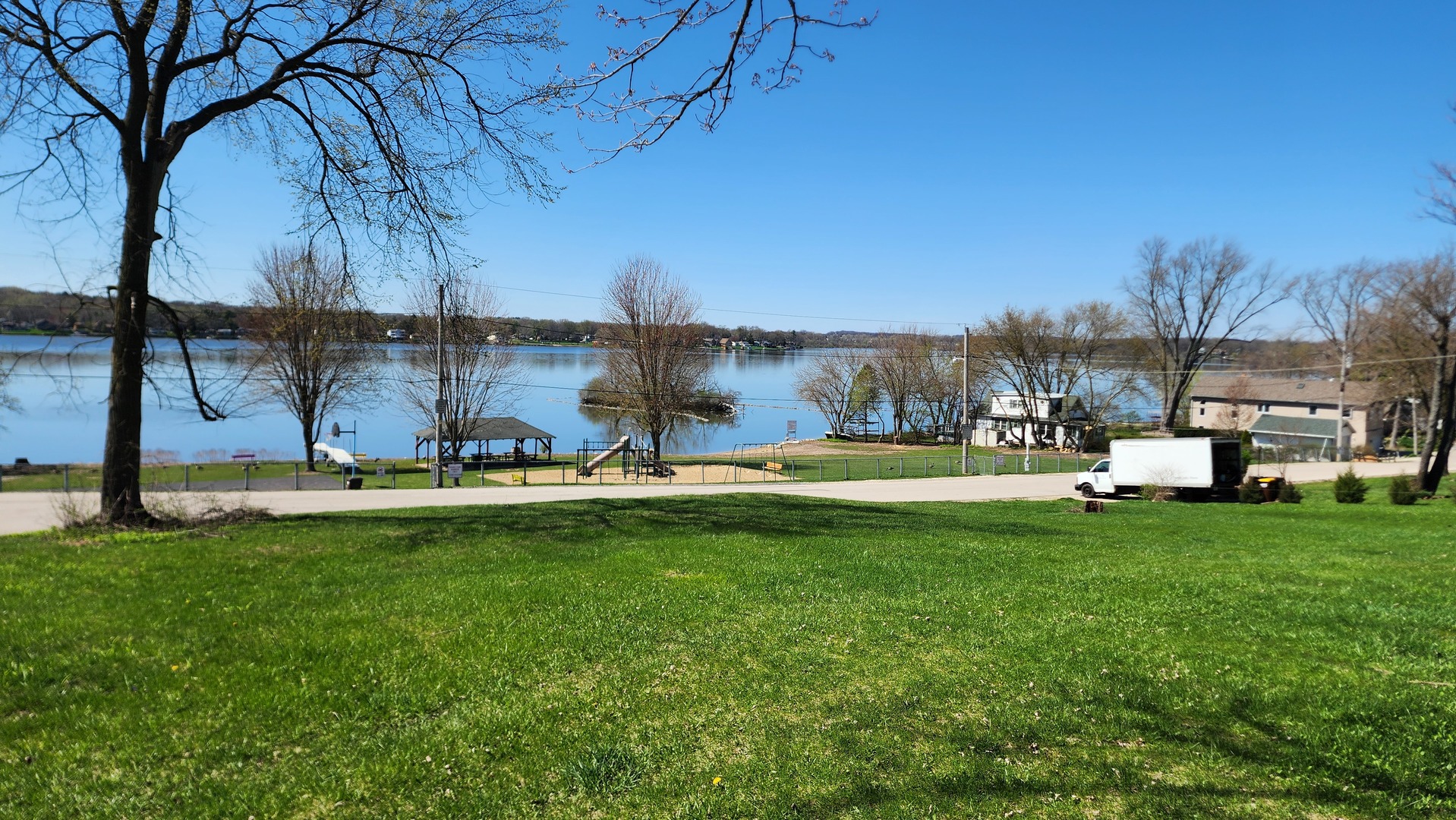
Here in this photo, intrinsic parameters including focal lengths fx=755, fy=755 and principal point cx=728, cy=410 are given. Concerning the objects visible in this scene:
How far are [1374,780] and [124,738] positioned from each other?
21.3ft

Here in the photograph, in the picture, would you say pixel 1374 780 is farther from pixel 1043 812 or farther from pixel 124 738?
pixel 124 738

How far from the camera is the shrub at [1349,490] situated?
82.6ft

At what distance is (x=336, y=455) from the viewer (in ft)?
140

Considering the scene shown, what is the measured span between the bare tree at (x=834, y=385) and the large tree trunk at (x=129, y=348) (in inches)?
2595

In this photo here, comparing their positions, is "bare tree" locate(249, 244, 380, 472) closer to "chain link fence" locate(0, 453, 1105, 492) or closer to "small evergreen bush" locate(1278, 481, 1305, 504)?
"chain link fence" locate(0, 453, 1105, 492)

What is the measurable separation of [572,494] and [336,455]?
22778 millimetres

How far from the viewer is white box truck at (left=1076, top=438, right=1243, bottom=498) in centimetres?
2828

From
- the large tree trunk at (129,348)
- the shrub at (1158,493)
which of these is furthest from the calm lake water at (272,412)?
the shrub at (1158,493)

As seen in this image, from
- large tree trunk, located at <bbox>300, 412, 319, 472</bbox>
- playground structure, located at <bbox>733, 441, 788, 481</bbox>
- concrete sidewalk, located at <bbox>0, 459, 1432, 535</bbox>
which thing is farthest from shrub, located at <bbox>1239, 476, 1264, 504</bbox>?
large tree trunk, located at <bbox>300, 412, 319, 472</bbox>

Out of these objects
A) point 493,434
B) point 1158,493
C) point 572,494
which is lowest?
point 572,494

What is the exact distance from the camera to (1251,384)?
271ft

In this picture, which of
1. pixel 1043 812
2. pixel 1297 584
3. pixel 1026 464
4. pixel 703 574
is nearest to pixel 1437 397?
pixel 1026 464

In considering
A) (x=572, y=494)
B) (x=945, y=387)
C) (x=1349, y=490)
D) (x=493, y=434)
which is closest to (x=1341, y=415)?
(x=945, y=387)

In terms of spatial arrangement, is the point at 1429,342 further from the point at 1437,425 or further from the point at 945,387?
the point at 945,387
